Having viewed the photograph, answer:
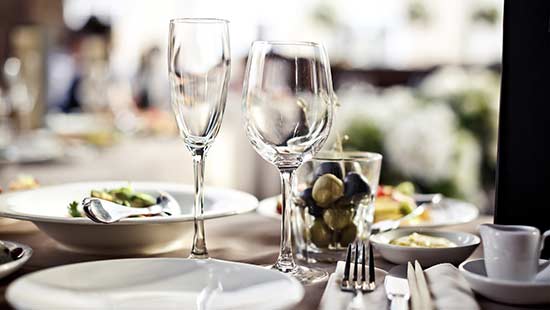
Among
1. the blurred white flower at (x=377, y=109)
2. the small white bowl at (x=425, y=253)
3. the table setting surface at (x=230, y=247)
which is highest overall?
the small white bowl at (x=425, y=253)

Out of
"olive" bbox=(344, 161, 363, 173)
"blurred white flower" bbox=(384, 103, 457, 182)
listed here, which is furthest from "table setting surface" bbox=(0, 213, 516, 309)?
"blurred white flower" bbox=(384, 103, 457, 182)

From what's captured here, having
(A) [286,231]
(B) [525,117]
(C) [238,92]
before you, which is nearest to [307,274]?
(A) [286,231]

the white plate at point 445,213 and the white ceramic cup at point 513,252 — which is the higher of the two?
the white ceramic cup at point 513,252

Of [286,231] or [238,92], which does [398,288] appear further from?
[238,92]

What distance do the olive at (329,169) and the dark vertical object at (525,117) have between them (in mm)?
170

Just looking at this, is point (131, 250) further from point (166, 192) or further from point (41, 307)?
point (41, 307)

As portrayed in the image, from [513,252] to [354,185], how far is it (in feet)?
0.75

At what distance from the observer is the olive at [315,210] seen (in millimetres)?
882

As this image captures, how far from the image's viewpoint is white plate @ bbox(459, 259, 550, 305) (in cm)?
66

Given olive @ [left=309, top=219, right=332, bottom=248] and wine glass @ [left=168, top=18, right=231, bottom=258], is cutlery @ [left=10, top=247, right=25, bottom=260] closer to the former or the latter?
wine glass @ [left=168, top=18, right=231, bottom=258]

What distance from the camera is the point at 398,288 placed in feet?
2.25

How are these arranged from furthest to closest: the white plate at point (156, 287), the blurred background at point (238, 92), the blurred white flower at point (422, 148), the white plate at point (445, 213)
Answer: the blurred white flower at point (422, 148)
the blurred background at point (238, 92)
the white plate at point (445, 213)
the white plate at point (156, 287)

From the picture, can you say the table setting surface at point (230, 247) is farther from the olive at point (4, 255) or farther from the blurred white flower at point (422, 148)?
the blurred white flower at point (422, 148)

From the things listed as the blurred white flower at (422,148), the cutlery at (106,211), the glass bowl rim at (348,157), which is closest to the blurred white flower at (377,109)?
the blurred white flower at (422,148)
